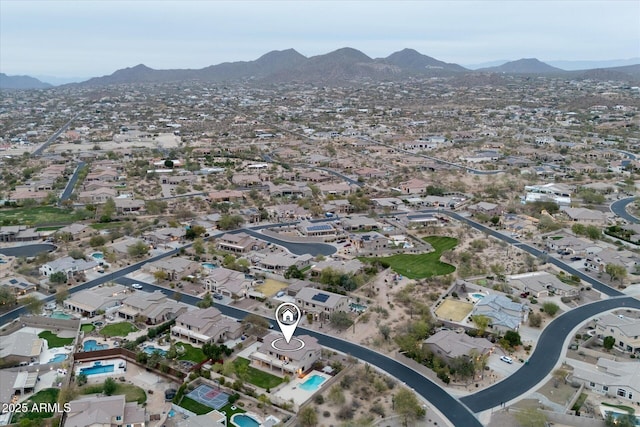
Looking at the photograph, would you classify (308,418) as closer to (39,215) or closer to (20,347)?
(20,347)

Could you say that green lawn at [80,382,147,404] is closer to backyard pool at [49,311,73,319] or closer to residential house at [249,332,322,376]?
residential house at [249,332,322,376]

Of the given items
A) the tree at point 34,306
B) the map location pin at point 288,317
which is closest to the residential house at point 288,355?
the map location pin at point 288,317

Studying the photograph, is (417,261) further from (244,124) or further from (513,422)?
(244,124)

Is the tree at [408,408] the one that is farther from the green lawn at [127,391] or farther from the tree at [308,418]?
the green lawn at [127,391]

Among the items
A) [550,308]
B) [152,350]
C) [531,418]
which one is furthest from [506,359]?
[152,350]

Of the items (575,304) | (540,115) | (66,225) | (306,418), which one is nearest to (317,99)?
(540,115)

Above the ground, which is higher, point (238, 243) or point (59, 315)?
point (238, 243)
